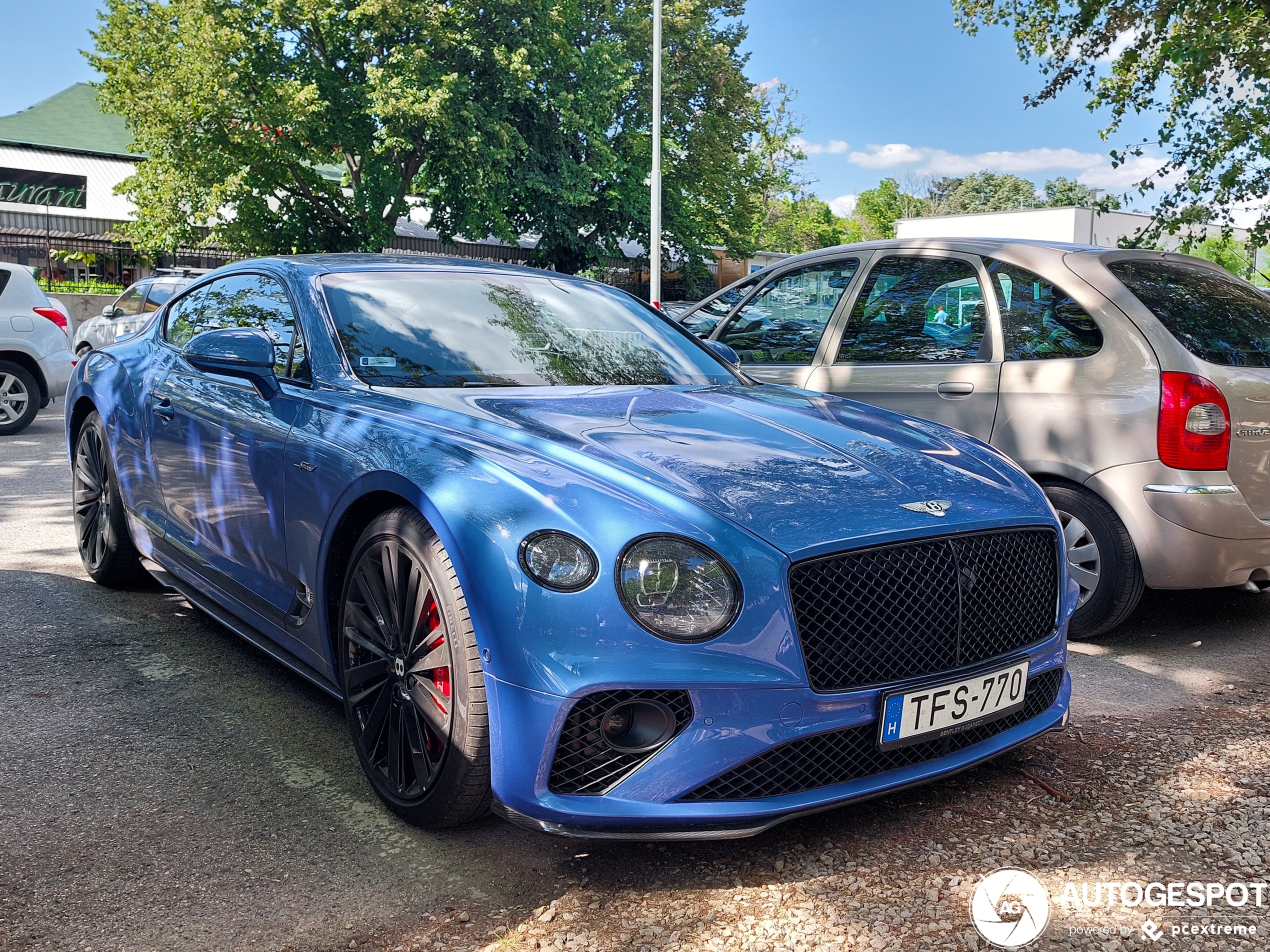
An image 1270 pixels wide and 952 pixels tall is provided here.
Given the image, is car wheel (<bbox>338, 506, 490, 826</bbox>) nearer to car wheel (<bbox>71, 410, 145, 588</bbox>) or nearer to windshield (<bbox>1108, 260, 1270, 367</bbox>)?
car wheel (<bbox>71, 410, 145, 588</bbox>)

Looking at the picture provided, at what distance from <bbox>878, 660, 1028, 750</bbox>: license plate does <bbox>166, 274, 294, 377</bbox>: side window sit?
2183 mm

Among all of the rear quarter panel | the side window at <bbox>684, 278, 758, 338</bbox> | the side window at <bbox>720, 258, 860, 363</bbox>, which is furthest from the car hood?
the side window at <bbox>684, 278, 758, 338</bbox>

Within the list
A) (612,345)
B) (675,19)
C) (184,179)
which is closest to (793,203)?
(675,19)

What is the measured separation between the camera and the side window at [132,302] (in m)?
15.2

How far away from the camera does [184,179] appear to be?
26688mm

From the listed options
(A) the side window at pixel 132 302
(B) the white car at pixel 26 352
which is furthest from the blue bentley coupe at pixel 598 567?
(A) the side window at pixel 132 302

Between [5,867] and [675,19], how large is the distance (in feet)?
114

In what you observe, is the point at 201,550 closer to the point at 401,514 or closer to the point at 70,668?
the point at 70,668

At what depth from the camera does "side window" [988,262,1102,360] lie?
15.3 ft

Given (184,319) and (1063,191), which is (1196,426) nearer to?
(184,319)

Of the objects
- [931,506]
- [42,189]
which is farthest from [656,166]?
[42,189]

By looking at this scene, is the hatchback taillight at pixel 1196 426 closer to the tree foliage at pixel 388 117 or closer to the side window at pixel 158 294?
the side window at pixel 158 294

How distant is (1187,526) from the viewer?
4.30 m

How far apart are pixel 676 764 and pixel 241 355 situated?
201cm
